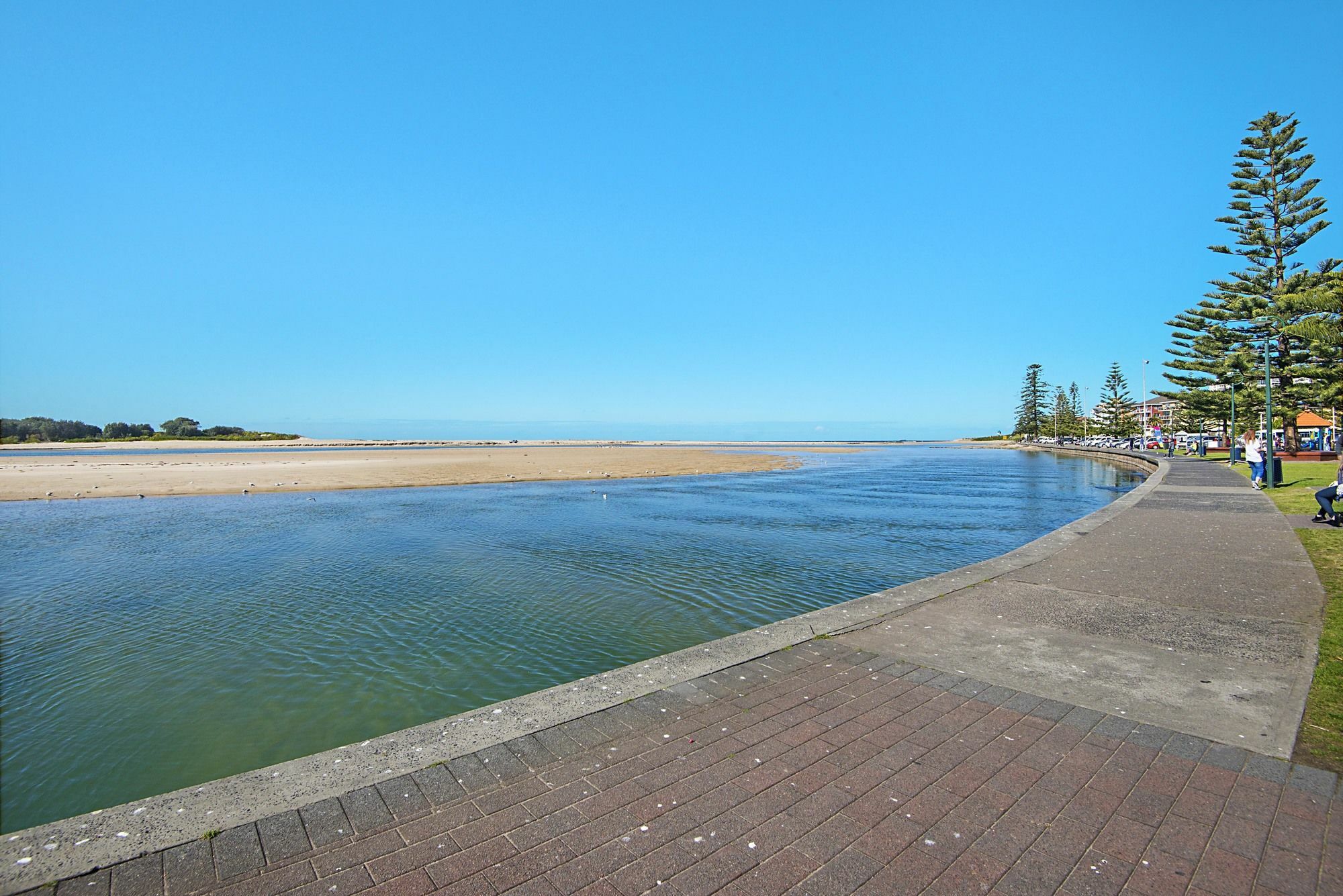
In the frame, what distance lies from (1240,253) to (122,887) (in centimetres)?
3477

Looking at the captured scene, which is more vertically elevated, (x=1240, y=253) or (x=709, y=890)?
(x=1240, y=253)

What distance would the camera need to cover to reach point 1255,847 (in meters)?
2.46

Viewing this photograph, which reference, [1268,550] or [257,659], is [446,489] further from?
[1268,550]

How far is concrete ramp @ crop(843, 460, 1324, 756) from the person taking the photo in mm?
3750

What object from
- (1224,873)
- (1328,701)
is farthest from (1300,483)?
(1224,873)

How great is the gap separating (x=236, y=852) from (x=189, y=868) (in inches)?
5.8

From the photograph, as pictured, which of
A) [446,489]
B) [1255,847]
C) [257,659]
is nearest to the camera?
[1255,847]

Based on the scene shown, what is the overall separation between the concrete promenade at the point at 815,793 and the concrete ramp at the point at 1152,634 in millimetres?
31

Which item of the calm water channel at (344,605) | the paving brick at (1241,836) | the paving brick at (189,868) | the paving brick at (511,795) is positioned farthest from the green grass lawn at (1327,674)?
the paving brick at (189,868)

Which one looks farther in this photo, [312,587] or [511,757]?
[312,587]

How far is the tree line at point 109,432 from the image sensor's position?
9219 cm

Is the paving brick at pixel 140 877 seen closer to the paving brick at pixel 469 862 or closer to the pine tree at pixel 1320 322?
the paving brick at pixel 469 862

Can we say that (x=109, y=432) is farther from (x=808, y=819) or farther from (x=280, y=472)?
(x=808, y=819)

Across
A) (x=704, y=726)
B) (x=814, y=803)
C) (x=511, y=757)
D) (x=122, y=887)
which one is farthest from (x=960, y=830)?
(x=122, y=887)
